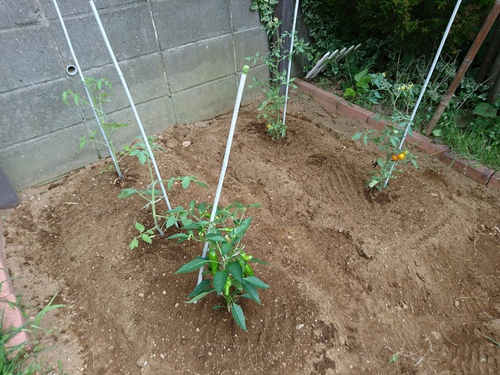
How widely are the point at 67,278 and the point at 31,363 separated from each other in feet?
1.46

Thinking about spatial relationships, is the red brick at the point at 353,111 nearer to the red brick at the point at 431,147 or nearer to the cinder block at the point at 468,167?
the red brick at the point at 431,147

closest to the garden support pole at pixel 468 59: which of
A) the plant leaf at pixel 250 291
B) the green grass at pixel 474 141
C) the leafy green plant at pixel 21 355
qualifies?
the green grass at pixel 474 141

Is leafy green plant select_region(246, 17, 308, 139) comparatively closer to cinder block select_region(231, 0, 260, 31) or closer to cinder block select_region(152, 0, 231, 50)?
cinder block select_region(231, 0, 260, 31)

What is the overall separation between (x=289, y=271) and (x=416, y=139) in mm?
1629

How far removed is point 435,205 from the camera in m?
2.08

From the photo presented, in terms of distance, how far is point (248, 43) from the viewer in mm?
2838

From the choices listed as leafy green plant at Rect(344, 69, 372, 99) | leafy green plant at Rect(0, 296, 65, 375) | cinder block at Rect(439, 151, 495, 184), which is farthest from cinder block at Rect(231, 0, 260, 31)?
leafy green plant at Rect(0, 296, 65, 375)

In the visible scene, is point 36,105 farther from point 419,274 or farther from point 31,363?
point 419,274

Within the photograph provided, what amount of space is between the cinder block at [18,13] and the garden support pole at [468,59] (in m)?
2.83

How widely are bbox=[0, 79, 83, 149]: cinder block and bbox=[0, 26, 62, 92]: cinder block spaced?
0.18 feet

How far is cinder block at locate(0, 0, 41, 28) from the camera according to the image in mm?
1785

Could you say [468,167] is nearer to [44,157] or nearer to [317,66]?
[317,66]

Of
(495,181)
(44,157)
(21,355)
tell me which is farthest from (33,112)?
(495,181)

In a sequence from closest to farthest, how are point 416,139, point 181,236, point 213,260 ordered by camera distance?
point 213,260 < point 181,236 < point 416,139
